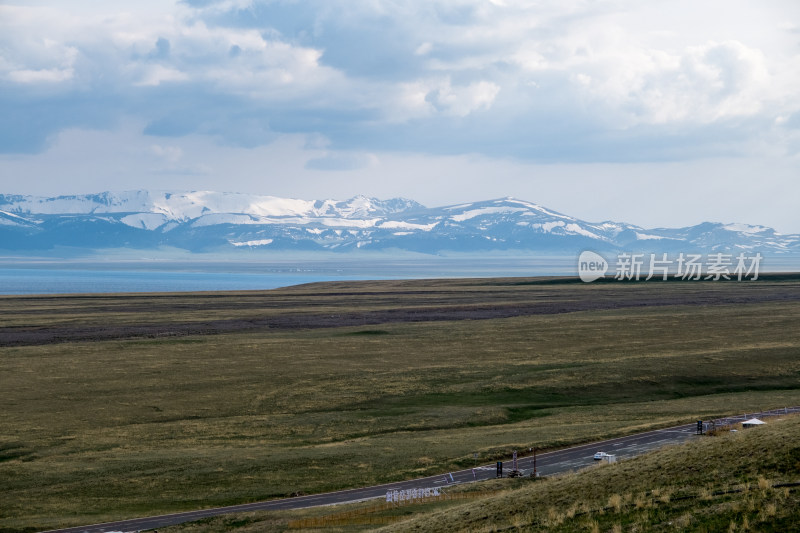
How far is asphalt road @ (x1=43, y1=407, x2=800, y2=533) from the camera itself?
4038cm

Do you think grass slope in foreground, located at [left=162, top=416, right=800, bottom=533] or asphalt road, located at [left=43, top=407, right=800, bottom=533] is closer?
grass slope in foreground, located at [left=162, top=416, right=800, bottom=533]

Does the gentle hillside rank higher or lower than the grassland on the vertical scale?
higher

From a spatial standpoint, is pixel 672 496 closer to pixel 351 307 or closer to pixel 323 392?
pixel 323 392

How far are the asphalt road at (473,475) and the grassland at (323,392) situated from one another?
141 centimetres

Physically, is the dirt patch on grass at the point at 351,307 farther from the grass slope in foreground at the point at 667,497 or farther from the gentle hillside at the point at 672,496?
the gentle hillside at the point at 672,496

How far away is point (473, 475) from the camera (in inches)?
1843

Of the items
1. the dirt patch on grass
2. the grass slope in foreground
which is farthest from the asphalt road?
the dirt patch on grass

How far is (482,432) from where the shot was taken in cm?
5984

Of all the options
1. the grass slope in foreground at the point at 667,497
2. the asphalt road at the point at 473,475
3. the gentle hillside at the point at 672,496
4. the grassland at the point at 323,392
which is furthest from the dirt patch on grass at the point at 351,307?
the gentle hillside at the point at 672,496

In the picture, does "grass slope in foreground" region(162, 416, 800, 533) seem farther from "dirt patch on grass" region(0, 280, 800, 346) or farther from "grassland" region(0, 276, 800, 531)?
"dirt patch on grass" region(0, 280, 800, 346)

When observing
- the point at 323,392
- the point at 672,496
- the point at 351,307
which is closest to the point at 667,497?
the point at 672,496

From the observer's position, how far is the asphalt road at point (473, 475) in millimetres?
40375

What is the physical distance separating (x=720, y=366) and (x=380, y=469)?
155ft

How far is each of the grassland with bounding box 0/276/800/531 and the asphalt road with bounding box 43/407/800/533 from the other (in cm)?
141
